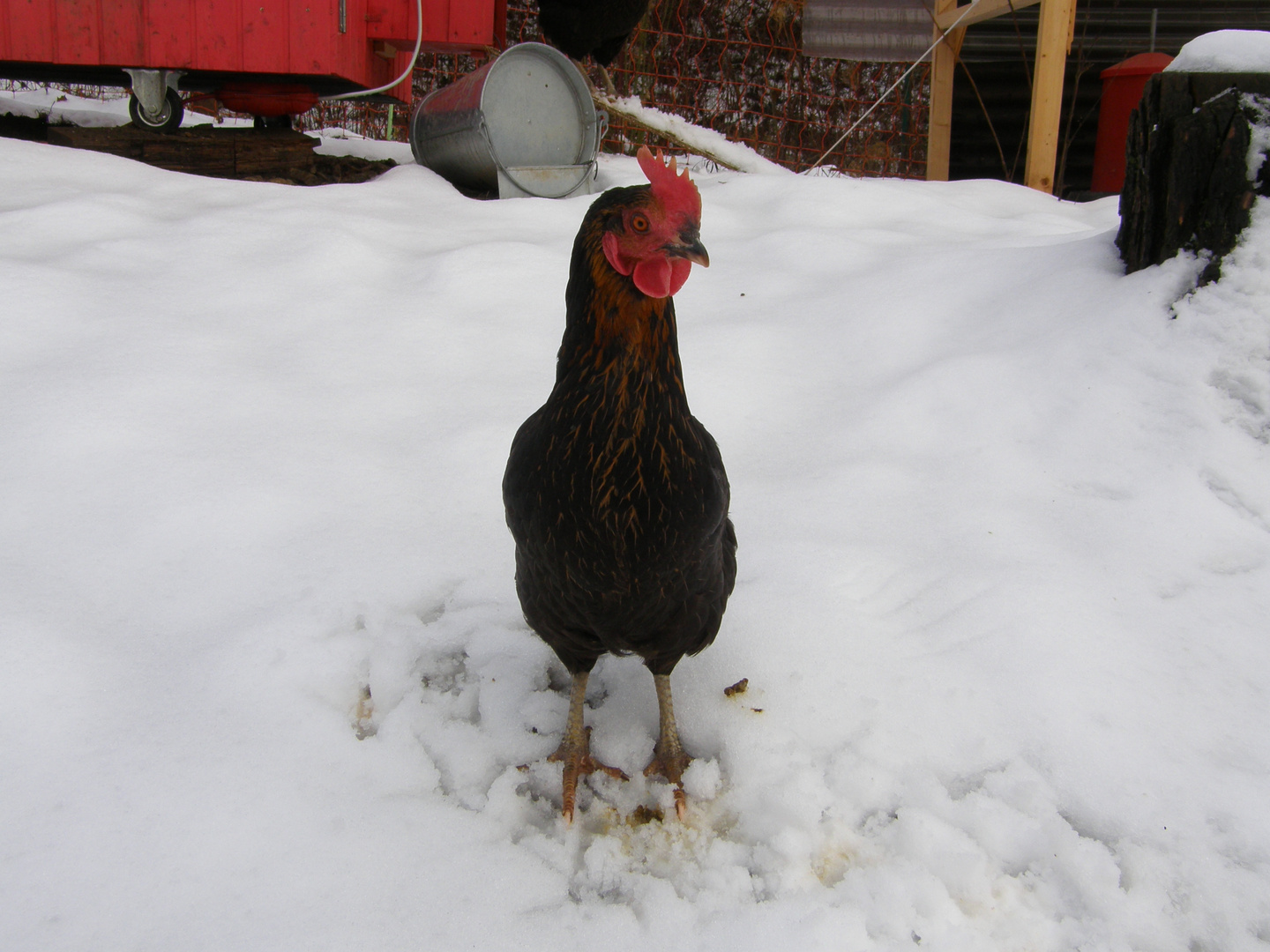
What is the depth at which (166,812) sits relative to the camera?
1464mm

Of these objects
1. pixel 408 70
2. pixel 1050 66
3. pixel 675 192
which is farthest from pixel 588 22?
pixel 675 192

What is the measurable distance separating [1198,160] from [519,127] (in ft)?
11.6

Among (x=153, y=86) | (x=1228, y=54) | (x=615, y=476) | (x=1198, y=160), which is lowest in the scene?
(x=615, y=476)

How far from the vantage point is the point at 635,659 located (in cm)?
212

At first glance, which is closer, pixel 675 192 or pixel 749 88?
pixel 675 192

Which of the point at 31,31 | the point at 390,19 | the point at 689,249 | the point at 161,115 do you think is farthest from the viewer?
the point at 390,19

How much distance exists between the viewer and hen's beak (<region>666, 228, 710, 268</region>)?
133cm

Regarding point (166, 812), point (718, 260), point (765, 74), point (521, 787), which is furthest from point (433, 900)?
point (765, 74)

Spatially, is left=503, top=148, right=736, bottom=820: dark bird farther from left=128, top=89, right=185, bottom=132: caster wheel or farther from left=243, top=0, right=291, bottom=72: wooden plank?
left=128, top=89, right=185, bottom=132: caster wheel

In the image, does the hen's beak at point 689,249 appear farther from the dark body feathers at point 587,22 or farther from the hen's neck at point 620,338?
the dark body feathers at point 587,22

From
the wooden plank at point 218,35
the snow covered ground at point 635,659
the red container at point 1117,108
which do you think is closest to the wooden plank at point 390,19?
the wooden plank at point 218,35

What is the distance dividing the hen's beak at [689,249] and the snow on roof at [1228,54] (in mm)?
2073

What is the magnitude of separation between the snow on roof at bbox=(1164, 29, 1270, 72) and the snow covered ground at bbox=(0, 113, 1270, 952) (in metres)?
0.52

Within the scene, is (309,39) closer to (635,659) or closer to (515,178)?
(515,178)
